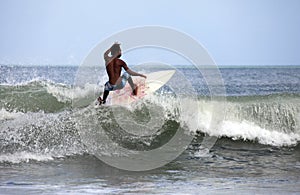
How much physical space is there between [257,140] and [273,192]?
198 inches

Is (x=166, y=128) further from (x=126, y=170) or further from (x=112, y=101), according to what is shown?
(x=126, y=170)

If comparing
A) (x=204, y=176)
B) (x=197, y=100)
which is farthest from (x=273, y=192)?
(x=197, y=100)

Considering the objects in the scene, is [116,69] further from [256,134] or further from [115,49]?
[256,134]

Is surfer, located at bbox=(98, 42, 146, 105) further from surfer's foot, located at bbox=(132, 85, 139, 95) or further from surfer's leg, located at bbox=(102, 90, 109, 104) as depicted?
surfer's foot, located at bbox=(132, 85, 139, 95)

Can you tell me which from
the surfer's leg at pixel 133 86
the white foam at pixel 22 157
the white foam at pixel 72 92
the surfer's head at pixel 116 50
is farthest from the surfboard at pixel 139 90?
the white foam at pixel 72 92

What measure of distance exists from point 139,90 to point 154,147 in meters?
2.13

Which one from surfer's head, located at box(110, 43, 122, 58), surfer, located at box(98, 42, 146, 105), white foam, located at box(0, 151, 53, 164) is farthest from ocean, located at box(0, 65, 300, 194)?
surfer's head, located at box(110, 43, 122, 58)

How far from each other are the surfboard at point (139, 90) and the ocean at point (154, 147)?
0.61 ft

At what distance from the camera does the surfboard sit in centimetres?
1155

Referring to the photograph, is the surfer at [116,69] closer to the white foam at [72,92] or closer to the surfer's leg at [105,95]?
the surfer's leg at [105,95]

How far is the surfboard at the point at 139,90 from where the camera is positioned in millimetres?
11547

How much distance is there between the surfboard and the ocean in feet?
0.61

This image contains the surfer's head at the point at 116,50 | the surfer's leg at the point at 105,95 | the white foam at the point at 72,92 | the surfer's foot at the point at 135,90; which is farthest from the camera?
the white foam at the point at 72,92

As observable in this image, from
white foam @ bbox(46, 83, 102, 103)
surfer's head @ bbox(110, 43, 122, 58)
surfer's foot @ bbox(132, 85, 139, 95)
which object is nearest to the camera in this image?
surfer's head @ bbox(110, 43, 122, 58)
